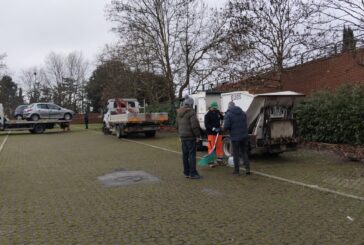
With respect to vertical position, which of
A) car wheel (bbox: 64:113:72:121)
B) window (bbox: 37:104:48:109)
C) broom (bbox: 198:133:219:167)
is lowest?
broom (bbox: 198:133:219:167)

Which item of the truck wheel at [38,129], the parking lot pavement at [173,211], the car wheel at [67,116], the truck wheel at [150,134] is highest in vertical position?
the car wheel at [67,116]

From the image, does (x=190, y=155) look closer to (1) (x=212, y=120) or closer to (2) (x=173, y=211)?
(1) (x=212, y=120)

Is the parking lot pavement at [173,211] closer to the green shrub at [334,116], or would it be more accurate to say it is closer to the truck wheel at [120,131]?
the green shrub at [334,116]

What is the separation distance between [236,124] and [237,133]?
0.73 feet

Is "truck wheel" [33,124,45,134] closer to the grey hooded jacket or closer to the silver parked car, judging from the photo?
the silver parked car

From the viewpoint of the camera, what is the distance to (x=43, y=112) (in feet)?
112

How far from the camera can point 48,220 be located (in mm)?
6578

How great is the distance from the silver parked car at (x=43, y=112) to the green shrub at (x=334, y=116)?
22833 mm

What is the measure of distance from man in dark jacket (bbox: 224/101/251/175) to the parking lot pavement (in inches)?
18.8

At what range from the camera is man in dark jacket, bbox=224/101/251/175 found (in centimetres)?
1029

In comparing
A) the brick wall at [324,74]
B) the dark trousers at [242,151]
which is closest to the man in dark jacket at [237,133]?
Answer: the dark trousers at [242,151]

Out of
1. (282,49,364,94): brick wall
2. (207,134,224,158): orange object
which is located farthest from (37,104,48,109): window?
(207,134,224,158): orange object

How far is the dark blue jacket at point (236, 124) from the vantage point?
10.3m

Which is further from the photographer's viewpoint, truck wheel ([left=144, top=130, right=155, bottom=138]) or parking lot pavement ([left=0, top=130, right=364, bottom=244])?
truck wheel ([left=144, top=130, right=155, bottom=138])
